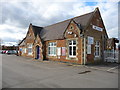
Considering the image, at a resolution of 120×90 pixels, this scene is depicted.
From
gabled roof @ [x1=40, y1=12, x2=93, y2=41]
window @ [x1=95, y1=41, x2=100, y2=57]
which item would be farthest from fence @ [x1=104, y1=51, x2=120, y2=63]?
gabled roof @ [x1=40, y1=12, x2=93, y2=41]

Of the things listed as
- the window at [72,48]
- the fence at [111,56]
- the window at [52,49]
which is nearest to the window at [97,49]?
the fence at [111,56]

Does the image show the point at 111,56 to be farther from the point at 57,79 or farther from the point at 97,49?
the point at 57,79

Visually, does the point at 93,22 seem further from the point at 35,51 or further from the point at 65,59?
the point at 35,51

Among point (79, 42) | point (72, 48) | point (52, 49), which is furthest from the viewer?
point (52, 49)

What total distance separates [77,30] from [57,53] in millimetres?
5117

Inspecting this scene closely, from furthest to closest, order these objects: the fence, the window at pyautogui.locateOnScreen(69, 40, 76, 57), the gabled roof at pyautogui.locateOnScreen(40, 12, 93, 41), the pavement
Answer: the gabled roof at pyautogui.locateOnScreen(40, 12, 93, 41) → the fence → the window at pyautogui.locateOnScreen(69, 40, 76, 57) → the pavement

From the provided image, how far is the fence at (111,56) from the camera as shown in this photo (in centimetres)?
1491

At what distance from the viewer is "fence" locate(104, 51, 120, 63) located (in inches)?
587

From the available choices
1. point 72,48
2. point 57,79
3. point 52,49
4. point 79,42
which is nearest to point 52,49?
point 52,49

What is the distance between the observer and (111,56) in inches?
624

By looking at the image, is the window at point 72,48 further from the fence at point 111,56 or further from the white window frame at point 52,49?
the fence at point 111,56

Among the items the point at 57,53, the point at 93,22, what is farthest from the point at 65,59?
the point at 93,22

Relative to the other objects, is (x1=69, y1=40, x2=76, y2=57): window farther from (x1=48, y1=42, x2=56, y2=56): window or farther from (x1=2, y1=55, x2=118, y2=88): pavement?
(x1=2, y1=55, x2=118, y2=88): pavement

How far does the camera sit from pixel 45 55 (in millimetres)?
18797
